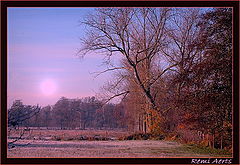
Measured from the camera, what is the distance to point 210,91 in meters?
15.2

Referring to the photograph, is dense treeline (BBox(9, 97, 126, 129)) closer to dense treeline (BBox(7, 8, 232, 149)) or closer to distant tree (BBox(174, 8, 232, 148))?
dense treeline (BBox(7, 8, 232, 149))

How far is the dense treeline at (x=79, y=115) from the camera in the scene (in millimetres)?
18344

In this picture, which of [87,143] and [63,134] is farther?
[63,134]

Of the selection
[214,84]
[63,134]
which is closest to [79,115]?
[63,134]

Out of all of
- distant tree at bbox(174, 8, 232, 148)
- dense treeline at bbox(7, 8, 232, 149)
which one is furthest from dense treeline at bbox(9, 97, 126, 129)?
distant tree at bbox(174, 8, 232, 148)

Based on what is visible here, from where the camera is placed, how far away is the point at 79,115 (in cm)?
2177

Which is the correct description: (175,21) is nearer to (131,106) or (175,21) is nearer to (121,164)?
(131,106)

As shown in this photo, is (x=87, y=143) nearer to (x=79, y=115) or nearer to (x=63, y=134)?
(x=63, y=134)

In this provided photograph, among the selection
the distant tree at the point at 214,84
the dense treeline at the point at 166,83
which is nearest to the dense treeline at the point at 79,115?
the dense treeline at the point at 166,83

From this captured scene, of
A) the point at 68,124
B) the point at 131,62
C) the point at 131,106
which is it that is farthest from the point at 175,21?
the point at 68,124

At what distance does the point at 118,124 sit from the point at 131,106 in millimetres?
1825

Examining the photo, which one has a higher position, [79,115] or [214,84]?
[214,84]


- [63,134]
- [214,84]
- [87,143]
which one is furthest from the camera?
[63,134]

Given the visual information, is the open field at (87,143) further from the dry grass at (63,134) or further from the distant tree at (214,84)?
the distant tree at (214,84)
